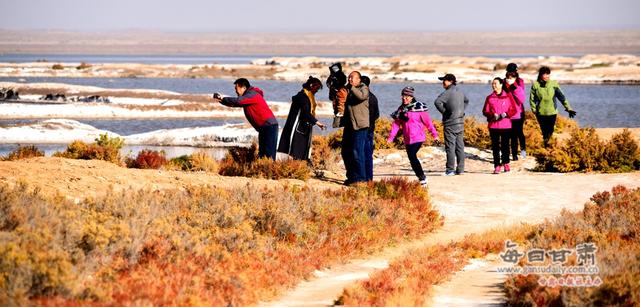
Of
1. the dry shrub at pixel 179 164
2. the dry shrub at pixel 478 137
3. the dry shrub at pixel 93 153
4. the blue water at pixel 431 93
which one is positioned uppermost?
the dry shrub at pixel 93 153

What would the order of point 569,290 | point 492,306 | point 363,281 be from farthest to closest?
point 363,281 → point 492,306 → point 569,290

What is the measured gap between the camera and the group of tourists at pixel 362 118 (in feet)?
53.1

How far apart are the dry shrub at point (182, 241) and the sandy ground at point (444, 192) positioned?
1.04 feet

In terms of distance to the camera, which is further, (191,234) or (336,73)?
(336,73)

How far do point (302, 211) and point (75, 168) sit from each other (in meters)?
4.40

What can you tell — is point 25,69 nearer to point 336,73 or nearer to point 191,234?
point 336,73

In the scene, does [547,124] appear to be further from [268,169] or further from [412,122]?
[268,169]

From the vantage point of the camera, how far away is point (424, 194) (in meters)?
15.2

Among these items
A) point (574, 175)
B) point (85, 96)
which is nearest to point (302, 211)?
point (574, 175)

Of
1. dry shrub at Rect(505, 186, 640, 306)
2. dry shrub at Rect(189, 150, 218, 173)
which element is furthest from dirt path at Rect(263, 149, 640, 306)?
dry shrub at Rect(189, 150, 218, 173)

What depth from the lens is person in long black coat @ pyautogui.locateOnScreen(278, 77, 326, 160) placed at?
17.1 m

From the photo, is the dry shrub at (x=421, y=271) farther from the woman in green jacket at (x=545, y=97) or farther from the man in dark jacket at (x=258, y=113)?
the woman in green jacket at (x=545, y=97)

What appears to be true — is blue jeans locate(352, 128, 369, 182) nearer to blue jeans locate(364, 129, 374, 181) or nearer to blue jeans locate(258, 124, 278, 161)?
blue jeans locate(364, 129, 374, 181)

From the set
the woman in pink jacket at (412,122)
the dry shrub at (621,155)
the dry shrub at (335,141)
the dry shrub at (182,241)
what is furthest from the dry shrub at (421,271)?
the dry shrub at (335,141)
